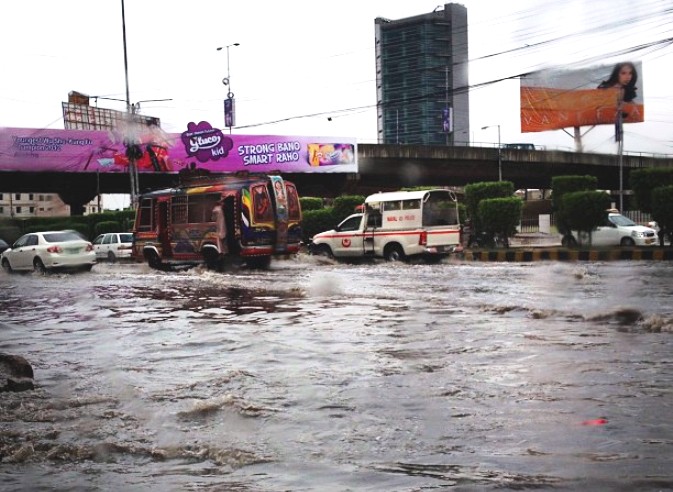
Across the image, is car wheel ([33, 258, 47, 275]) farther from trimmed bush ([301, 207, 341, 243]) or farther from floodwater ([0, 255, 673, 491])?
trimmed bush ([301, 207, 341, 243])

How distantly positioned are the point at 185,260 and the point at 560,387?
16.3 m

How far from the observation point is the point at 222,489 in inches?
146

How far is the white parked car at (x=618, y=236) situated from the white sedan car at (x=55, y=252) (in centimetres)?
1558

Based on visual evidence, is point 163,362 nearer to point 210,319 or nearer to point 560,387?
point 210,319

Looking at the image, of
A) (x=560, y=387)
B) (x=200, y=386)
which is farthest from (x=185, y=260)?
Answer: (x=560, y=387)

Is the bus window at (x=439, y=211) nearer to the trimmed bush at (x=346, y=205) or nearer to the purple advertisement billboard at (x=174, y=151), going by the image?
the trimmed bush at (x=346, y=205)

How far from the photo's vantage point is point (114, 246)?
32.1 meters

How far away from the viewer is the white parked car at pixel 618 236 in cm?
2450

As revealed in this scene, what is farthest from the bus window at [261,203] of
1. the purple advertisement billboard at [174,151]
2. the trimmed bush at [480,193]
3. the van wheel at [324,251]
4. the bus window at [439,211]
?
the purple advertisement billboard at [174,151]

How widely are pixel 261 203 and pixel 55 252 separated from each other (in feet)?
22.5

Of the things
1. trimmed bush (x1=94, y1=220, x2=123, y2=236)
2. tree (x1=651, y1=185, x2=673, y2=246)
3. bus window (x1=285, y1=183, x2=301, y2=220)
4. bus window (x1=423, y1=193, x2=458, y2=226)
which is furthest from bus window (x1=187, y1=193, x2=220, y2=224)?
trimmed bush (x1=94, y1=220, x2=123, y2=236)

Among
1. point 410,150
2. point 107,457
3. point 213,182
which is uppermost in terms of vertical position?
point 410,150

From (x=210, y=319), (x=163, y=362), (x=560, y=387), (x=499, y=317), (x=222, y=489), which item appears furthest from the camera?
(x=210, y=319)

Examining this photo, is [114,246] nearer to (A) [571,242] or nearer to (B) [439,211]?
(B) [439,211]
